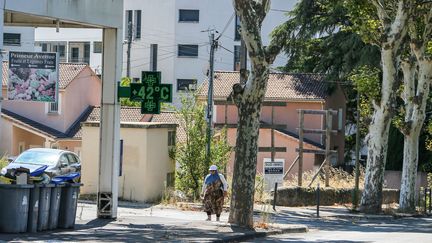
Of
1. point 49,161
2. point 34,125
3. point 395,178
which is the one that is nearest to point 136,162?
point 49,161

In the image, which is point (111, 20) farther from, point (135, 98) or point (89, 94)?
point (89, 94)

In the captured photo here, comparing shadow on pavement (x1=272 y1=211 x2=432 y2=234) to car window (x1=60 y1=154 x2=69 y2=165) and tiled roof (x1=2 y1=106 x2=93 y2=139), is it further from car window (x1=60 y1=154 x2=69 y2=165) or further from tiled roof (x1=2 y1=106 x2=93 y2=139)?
tiled roof (x1=2 y1=106 x2=93 y2=139)

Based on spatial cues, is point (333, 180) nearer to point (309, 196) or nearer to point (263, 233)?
point (309, 196)

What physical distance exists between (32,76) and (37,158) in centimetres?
1029

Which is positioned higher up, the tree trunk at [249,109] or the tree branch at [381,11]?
the tree branch at [381,11]

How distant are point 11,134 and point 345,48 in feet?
60.3

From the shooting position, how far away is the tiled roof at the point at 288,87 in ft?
178

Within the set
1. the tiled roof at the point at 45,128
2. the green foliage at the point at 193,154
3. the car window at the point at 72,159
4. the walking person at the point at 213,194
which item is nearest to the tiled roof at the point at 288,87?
the tiled roof at the point at 45,128

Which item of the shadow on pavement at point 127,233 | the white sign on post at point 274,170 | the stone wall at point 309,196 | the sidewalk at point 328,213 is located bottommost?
the sidewalk at point 328,213

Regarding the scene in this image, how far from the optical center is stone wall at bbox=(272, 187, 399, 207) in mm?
35656

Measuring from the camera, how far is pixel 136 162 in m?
31.2

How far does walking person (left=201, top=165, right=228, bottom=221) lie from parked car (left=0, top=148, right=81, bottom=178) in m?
6.92

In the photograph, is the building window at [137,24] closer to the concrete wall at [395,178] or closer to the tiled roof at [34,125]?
the tiled roof at [34,125]

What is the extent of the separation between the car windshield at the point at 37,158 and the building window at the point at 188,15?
122 feet
